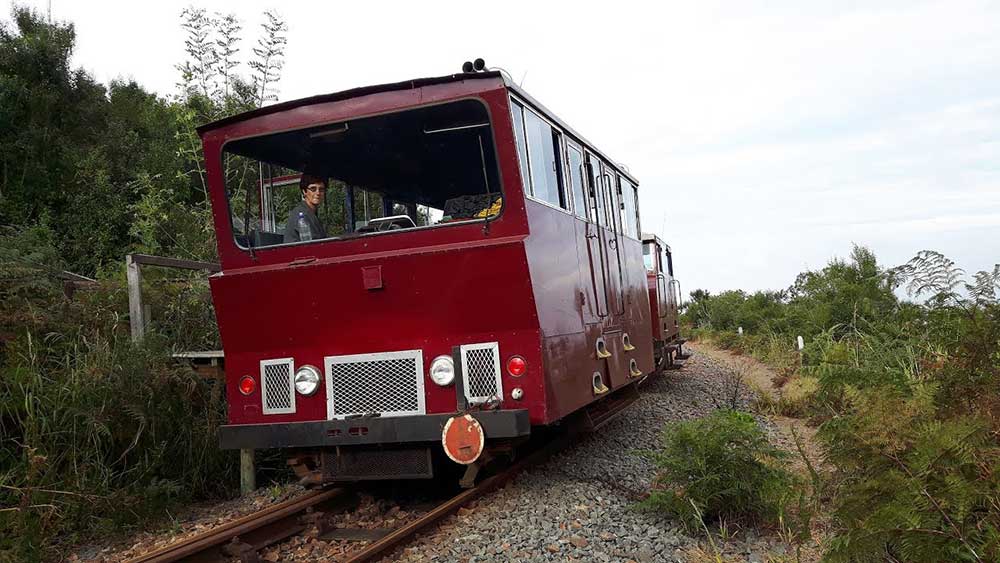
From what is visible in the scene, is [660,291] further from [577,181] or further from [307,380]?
[307,380]

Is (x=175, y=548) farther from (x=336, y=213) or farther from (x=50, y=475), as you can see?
(x=336, y=213)

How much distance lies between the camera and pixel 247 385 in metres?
6.08

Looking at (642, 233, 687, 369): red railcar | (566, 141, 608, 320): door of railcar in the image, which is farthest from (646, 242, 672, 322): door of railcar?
(566, 141, 608, 320): door of railcar

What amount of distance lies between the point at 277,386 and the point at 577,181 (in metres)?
3.12

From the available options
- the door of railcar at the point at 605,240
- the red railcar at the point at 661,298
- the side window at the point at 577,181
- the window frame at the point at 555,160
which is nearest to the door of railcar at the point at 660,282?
the red railcar at the point at 661,298

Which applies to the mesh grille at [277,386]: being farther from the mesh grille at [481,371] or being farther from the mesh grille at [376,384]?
the mesh grille at [481,371]

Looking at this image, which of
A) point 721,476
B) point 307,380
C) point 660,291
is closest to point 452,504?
point 307,380

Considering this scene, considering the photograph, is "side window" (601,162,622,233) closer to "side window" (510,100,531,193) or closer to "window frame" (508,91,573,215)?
"window frame" (508,91,573,215)

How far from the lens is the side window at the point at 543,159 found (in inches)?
230

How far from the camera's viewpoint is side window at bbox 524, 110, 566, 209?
5.85 meters

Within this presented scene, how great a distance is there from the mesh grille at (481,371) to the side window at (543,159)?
116 centimetres

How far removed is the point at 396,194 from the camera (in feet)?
22.6

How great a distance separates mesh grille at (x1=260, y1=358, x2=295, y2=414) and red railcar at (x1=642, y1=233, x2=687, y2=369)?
20.4 ft

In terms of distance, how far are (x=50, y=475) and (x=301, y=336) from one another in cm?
210
